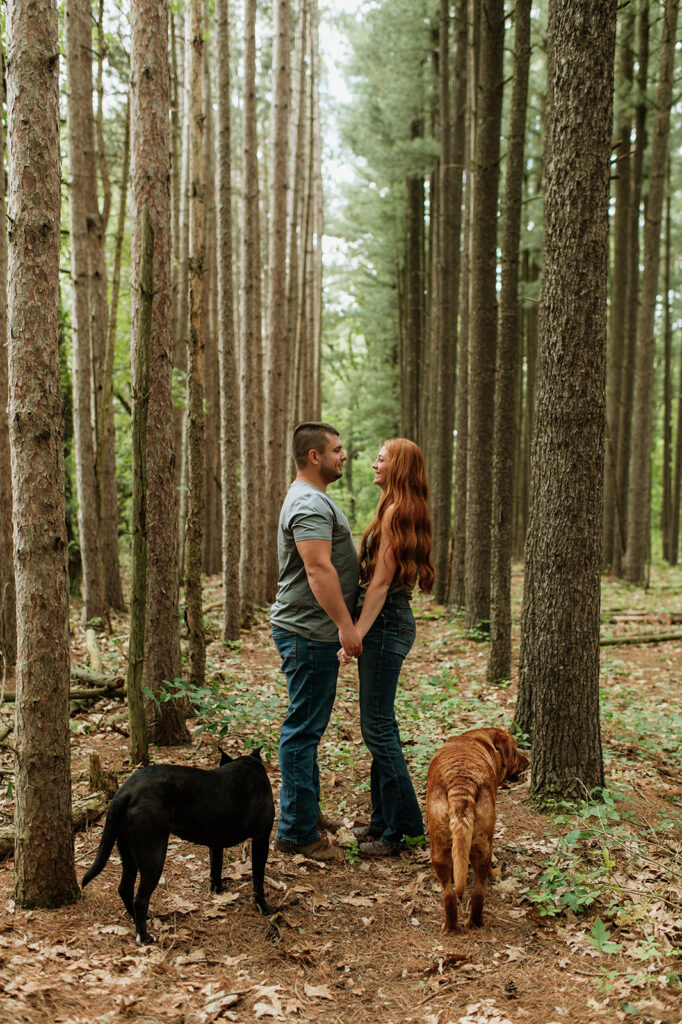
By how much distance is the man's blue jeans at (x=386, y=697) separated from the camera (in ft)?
14.3

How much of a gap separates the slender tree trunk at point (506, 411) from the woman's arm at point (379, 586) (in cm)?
390

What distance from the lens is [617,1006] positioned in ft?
9.80

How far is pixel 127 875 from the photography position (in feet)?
11.2

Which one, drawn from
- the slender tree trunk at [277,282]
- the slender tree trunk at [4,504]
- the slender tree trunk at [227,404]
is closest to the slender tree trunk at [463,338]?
the slender tree trunk at [277,282]

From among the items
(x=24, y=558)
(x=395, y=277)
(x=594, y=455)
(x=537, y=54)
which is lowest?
(x=24, y=558)

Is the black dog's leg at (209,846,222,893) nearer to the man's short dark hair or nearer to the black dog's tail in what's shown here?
the black dog's tail

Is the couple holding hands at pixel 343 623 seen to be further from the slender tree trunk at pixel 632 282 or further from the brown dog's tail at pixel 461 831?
the slender tree trunk at pixel 632 282

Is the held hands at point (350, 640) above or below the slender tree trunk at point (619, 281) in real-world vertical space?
below

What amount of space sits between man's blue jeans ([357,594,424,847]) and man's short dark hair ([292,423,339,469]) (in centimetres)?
100

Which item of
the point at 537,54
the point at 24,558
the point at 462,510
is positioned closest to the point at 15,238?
the point at 24,558

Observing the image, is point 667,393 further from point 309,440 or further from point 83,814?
point 83,814

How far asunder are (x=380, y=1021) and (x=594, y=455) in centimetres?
347

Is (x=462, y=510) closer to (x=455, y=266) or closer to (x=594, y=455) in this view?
(x=455, y=266)

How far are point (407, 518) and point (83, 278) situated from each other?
7836mm
